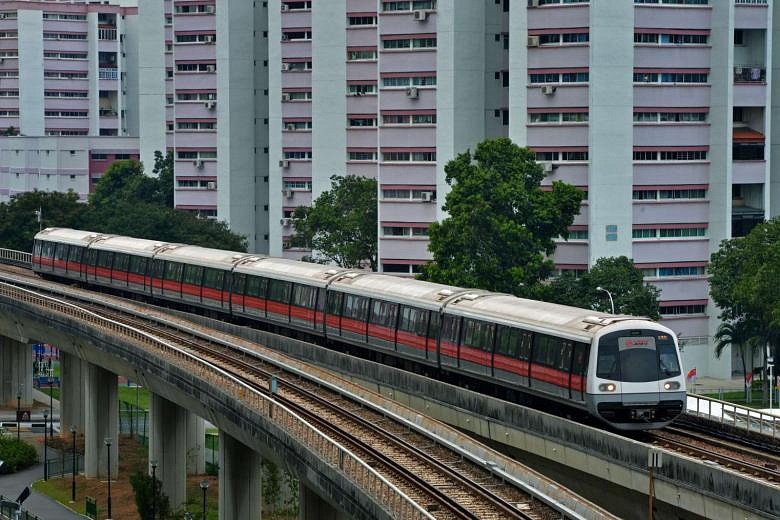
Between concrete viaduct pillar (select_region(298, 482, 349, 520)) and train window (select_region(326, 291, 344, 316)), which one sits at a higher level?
train window (select_region(326, 291, 344, 316))

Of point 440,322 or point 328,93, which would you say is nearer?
point 440,322

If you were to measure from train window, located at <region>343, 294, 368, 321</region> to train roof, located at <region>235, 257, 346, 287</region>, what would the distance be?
2.83 m

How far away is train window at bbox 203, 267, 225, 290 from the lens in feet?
252

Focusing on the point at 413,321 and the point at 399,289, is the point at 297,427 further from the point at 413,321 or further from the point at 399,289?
the point at 399,289

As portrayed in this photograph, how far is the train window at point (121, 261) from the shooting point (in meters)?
86.6

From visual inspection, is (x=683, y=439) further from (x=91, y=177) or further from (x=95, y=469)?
(x=91, y=177)

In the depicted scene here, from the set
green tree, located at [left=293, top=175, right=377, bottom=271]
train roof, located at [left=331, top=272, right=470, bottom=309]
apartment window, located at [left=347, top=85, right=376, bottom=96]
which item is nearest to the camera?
train roof, located at [left=331, top=272, right=470, bottom=309]

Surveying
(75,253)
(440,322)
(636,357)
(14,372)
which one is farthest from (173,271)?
(636,357)

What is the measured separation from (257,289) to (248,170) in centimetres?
7447

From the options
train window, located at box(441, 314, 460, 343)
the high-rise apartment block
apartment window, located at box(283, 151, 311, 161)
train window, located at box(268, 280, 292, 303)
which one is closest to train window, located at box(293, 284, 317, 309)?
train window, located at box(268, 280, 292, 303)

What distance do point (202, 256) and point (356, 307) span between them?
1864 cm

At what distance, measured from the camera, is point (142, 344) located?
65.4m

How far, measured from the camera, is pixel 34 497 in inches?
2911

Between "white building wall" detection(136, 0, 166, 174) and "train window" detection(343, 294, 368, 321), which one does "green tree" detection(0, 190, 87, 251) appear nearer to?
"white building wall" detection(136, 0, 166, 174)
